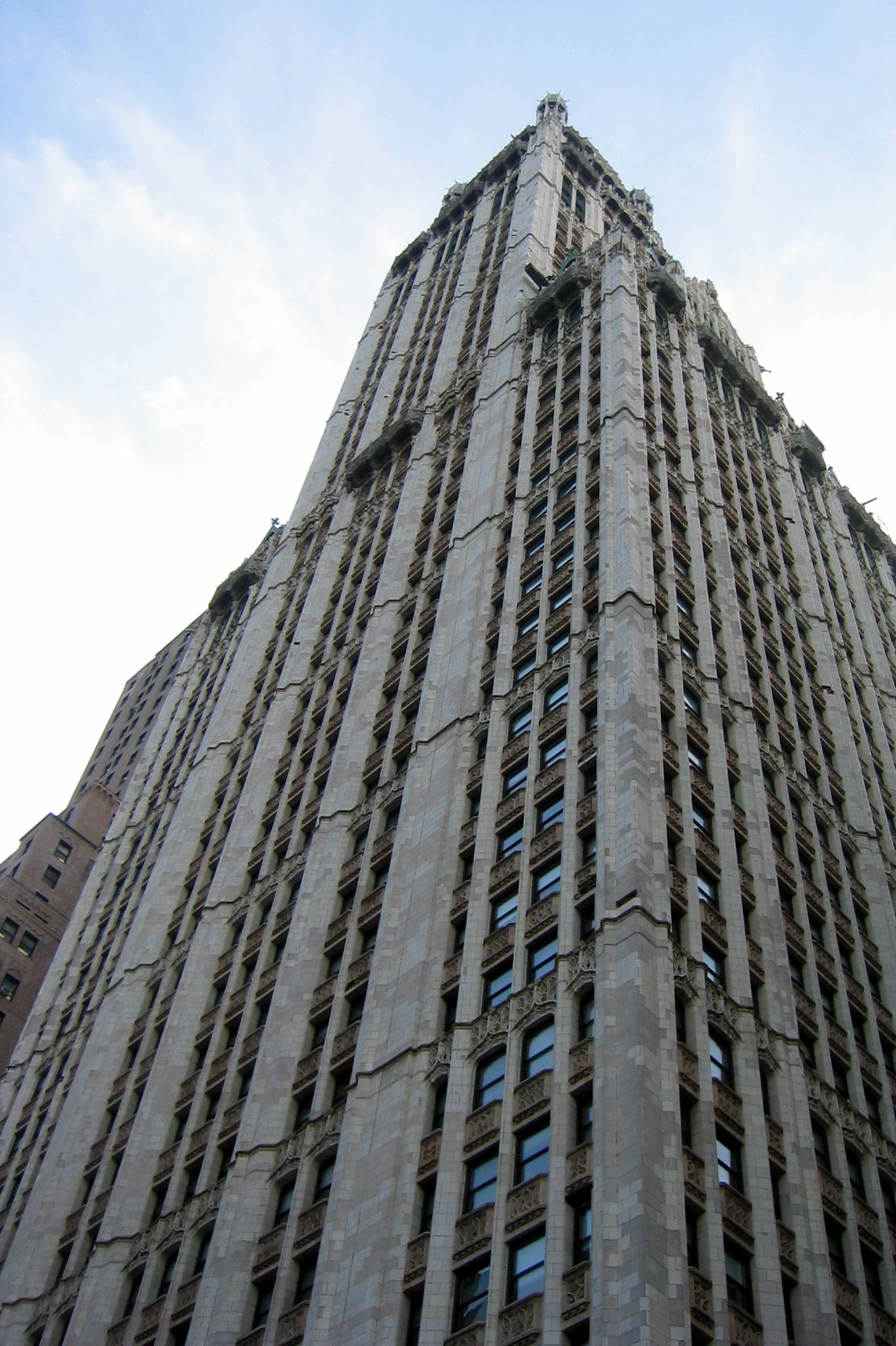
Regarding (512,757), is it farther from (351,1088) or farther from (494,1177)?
(494,1177)

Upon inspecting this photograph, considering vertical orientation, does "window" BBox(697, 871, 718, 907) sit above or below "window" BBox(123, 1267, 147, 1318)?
above

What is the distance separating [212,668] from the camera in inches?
3339

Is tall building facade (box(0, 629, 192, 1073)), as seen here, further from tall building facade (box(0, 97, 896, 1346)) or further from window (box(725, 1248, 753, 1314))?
window (box(725, 1248, 753, 1314))

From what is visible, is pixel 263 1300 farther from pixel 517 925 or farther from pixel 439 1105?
pixel 517 925

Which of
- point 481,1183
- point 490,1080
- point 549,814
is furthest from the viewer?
point 549,814

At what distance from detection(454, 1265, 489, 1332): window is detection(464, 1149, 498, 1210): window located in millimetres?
1609

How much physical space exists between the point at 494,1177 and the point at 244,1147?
36.9 ft

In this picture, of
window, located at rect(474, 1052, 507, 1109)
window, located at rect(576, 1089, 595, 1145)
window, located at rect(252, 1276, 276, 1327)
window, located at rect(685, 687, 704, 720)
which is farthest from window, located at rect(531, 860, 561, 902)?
window, located at rect(252, 1276, 276, 1327)

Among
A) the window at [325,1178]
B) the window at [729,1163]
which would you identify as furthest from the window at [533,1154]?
the window at [325,1178]

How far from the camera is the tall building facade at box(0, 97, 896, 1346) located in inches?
1309

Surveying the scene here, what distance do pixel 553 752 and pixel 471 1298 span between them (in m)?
17.8

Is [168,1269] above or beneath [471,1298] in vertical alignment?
above

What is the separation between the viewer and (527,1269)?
104 ft

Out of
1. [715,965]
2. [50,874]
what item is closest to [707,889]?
[715,965]
